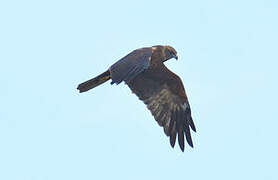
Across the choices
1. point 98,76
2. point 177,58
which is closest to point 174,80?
point 177,58

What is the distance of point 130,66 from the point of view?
49.8 ft

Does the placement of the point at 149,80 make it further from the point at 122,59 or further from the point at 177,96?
the point at 122,59

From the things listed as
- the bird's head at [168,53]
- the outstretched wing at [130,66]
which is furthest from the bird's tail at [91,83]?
the bird's head at [168,53]

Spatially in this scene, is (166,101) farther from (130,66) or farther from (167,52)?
(130,66)

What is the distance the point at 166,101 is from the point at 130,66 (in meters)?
2.81

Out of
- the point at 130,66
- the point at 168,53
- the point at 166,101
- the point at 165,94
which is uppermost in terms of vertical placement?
the point at 168,53

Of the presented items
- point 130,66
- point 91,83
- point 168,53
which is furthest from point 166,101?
point 130,66

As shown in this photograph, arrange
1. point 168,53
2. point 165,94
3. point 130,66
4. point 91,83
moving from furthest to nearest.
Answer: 1. point 165,94
2. point 168,53
3. point 91,83
4. point 130,66

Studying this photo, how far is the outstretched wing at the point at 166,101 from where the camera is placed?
1745 cm

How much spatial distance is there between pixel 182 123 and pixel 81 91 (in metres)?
2.28

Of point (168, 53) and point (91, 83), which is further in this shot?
point (168, 53)

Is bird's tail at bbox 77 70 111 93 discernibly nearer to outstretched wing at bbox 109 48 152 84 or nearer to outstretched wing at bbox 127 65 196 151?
outstretched wing at bbox 109 48 152 84

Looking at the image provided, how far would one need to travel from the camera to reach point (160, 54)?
16.8 metres

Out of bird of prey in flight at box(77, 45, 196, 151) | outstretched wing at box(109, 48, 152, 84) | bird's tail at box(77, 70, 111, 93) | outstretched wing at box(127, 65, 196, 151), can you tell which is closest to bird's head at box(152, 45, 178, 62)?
bird of prey in flight at box(77, 45, 196, 151)
